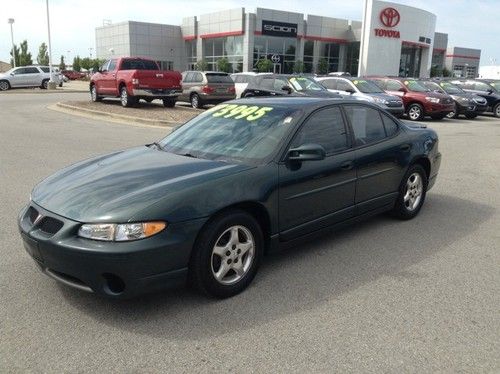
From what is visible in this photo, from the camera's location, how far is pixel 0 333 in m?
3.22

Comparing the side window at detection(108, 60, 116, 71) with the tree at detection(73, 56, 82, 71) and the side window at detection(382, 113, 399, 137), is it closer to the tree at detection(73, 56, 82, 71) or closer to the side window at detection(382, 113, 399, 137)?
the side window at detection(382, 113, 399, 137)

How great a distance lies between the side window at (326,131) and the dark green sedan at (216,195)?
1 cm

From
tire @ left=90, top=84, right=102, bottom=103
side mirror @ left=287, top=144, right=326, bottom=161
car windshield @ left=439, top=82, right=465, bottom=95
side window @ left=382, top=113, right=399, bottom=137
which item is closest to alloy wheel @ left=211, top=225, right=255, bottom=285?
side mirror @ left=287, top=144, right=326, bottom=161

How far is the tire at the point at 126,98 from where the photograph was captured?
60.3 feet

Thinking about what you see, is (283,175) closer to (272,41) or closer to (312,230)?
(312,230)

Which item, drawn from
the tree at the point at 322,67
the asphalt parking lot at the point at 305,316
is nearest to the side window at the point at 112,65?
the asphalt parking lot at the point at 305,316

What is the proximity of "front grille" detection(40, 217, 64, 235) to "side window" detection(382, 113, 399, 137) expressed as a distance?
3.68 metres

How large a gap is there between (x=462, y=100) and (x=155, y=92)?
1326cm

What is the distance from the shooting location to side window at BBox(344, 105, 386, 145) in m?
5.05

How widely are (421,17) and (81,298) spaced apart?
2189 inches

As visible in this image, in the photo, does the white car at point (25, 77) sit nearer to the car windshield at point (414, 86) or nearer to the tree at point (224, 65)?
the tree at point (224, 65)

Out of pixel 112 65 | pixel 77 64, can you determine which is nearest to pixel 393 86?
pixel 112 65

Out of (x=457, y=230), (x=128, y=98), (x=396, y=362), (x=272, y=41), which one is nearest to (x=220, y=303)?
(x=396, y=362)

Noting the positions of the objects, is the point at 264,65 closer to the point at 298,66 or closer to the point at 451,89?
the point at 298,66
